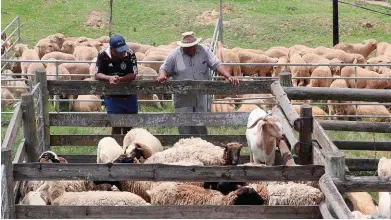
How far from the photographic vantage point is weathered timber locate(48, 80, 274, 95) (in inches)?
398

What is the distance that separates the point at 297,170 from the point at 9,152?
2663 millimetres

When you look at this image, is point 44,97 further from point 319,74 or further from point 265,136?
point 319,74

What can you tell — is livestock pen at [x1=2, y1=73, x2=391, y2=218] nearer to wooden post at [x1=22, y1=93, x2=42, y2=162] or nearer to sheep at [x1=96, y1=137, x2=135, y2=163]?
wooden post at [x1=22, y1=93, x2=42, y2=162]

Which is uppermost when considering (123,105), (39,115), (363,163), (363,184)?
(123,105)

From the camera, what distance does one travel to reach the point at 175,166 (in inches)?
289

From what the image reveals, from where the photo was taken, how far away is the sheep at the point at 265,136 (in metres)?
9.39

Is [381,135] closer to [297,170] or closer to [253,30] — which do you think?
[297,170]

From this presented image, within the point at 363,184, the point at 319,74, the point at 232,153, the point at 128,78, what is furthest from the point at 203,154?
the point at 319,74

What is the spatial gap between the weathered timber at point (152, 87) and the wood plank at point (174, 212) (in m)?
2.84

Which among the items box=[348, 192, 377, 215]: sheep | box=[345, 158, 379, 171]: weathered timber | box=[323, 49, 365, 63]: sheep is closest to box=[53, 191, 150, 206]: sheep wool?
box=[348, 192, 377, 215]: sheep

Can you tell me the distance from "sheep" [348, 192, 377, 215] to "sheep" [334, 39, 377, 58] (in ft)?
57.6

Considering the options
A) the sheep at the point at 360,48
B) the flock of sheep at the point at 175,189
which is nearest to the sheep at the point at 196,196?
the flock of sheep at the point at 175,189

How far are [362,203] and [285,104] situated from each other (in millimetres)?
1670

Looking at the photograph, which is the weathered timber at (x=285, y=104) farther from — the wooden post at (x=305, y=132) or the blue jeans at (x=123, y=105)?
the blue jeans at (x=123, y=105)
